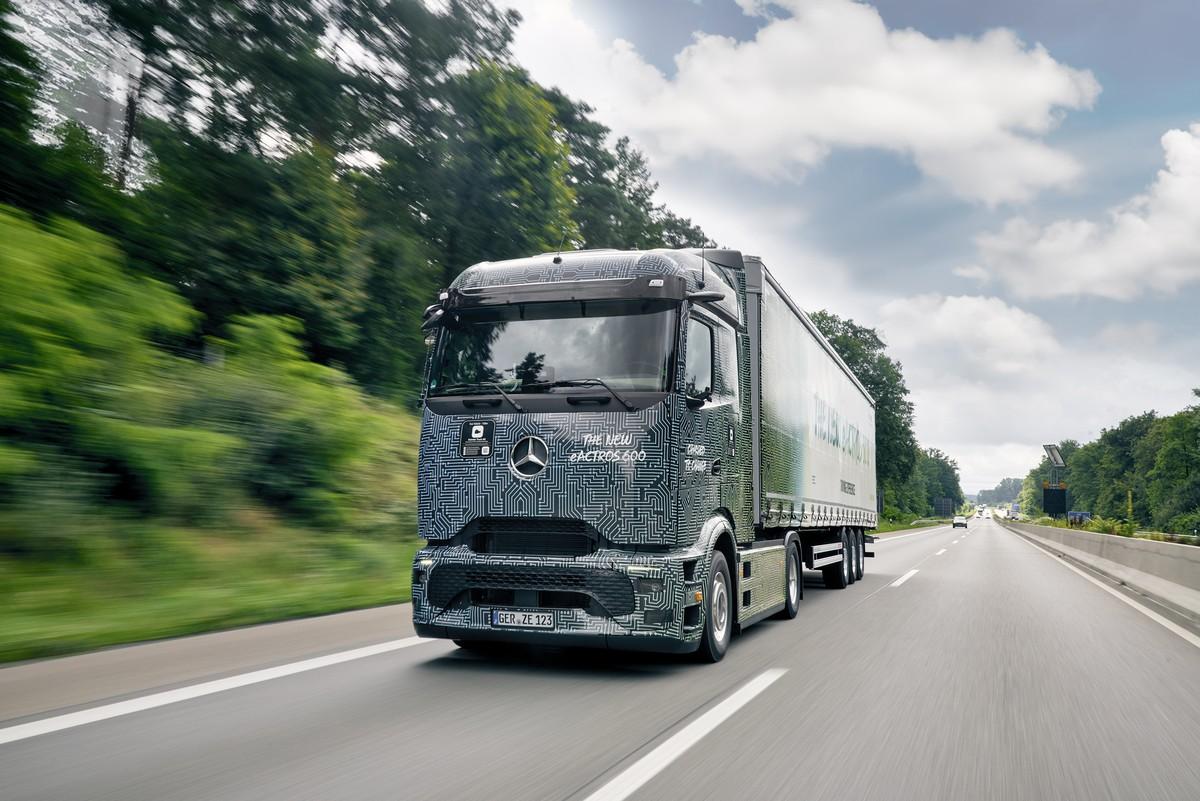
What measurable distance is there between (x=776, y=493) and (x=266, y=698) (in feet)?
18.3

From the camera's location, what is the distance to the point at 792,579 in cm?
1080

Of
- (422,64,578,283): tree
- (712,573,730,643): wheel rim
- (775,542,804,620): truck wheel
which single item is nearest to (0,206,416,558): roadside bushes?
(712,573,730,643): wheel rim

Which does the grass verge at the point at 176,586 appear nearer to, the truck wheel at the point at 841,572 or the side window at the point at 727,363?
the side window at the point at 727,363

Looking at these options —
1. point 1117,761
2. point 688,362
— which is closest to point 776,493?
point 688,362

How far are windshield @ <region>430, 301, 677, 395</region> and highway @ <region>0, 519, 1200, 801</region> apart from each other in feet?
6.92

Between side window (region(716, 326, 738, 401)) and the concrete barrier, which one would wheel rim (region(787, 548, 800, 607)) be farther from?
the concrete barrier

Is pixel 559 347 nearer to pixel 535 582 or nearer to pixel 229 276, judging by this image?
pixel 535 582

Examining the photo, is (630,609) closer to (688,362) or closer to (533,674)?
(533,674)

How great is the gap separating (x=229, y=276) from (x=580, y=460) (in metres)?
13.0

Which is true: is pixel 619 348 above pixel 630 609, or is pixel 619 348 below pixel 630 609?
above

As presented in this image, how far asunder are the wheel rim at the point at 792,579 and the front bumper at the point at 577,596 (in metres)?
3.80

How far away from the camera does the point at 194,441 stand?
1003cm

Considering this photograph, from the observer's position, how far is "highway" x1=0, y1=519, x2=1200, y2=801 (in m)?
4.27

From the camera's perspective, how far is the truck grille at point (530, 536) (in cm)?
688
